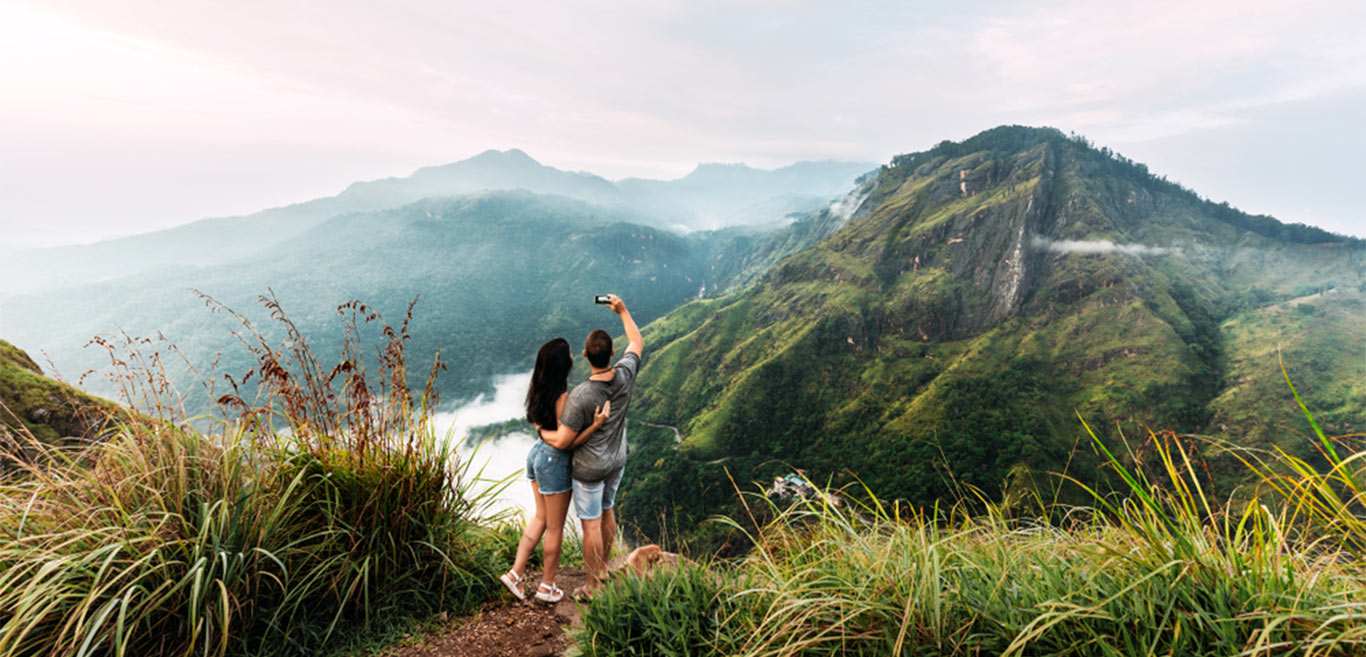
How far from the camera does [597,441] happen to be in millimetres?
→ 3996

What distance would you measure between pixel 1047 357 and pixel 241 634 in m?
128

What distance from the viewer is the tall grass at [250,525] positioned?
273 centimetres

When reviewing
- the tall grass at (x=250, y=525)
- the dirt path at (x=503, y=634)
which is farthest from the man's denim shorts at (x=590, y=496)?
the tall grass at (x=250, y=525)

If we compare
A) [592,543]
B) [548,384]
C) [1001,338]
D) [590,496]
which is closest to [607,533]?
[592,543]

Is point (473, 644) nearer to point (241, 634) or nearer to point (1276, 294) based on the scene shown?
point (241, 634)

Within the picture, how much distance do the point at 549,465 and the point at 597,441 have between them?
39 cm

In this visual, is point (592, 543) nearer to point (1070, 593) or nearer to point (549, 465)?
point (549, 465)

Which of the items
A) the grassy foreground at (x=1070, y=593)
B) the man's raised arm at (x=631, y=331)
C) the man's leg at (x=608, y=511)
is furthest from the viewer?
the man's raised arm at (x=631, y=331)

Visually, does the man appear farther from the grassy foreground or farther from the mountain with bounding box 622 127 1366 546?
the mountain with bounding box 622 127 1366 546

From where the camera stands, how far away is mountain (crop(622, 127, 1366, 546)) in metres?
84.9

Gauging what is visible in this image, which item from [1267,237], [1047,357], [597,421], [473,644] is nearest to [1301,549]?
[597,421]

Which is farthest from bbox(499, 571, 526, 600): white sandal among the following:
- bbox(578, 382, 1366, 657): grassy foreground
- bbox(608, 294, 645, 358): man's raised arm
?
bbox(608, 294, 645, 358): man's raised arm

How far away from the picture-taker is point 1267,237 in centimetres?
16038

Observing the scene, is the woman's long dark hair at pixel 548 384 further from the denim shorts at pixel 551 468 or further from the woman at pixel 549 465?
the denim shorts at pixel 551 468
